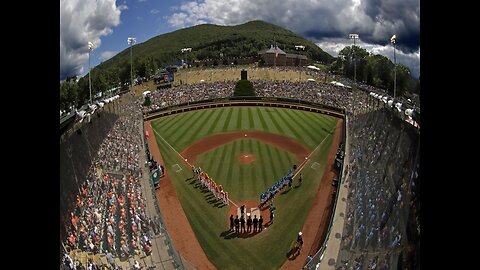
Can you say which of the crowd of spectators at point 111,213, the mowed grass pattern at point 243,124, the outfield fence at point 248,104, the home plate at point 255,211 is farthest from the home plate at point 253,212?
the outfield fence at point 248,104

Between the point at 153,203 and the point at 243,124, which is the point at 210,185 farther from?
the point at 243,124

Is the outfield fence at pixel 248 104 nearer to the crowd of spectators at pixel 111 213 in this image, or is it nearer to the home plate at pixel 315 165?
the home plate at pixel 315 165

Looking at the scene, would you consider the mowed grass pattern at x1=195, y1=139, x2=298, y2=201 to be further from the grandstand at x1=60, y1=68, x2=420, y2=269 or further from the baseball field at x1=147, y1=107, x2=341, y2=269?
the grandstand at x1=60, y1=68, x2=420, y2=269

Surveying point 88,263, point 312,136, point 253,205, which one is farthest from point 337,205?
point 312,136

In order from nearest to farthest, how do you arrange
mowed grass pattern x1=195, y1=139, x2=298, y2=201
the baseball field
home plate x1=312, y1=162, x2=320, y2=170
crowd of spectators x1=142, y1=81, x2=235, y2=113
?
1. the baseball field
2. mowed grass pattern x1=195, y1=139, x2=298, y2=201
3. home plate x1=312, y1=162, x2=320, y2=170
4. crowd of spectators x1=142, y1=81, x2=235, y2=113

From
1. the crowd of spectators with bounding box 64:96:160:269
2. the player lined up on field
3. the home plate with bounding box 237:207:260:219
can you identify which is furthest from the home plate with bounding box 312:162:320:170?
the crowd of spectators with bounding box 64:96:160:269
